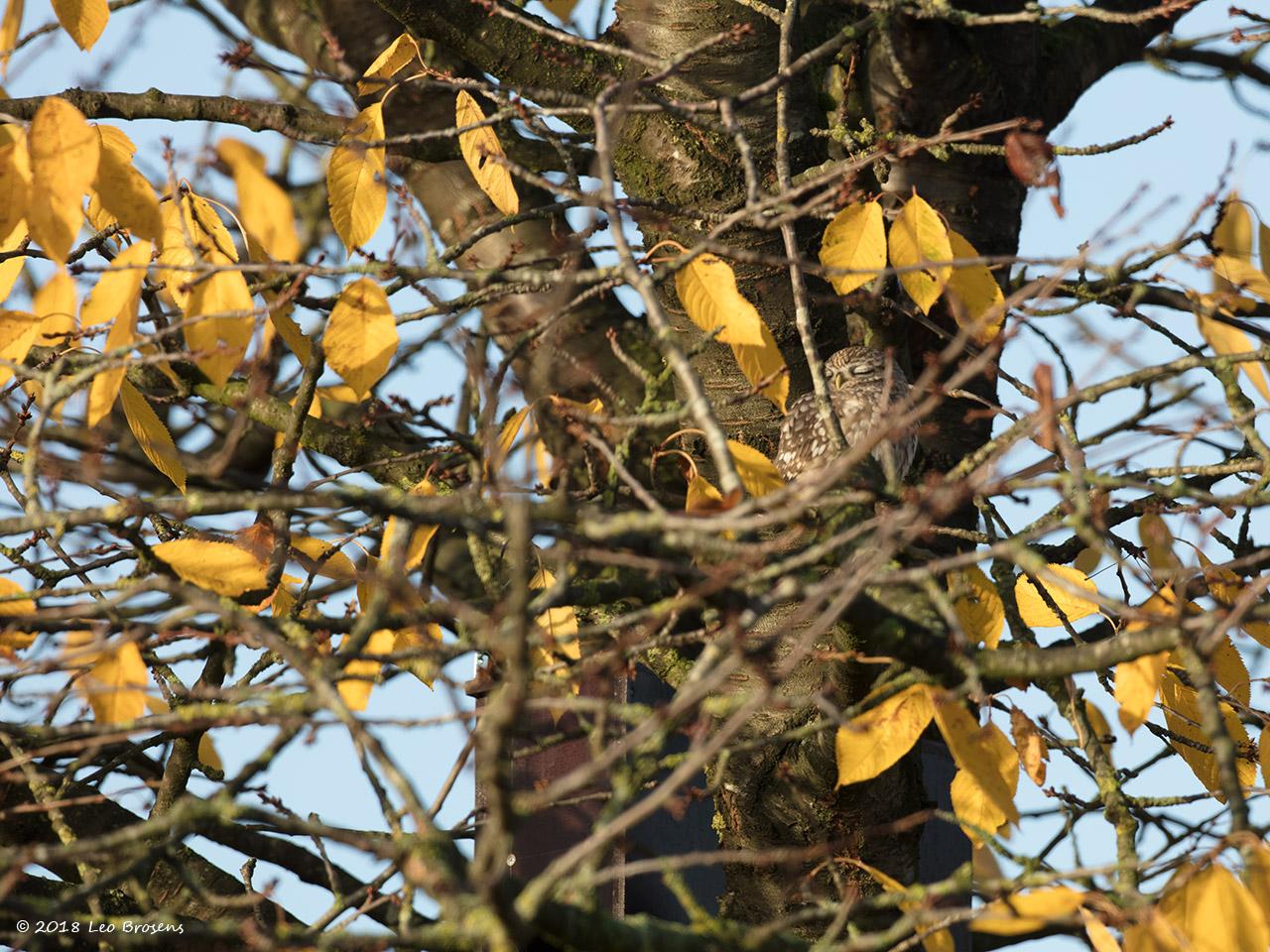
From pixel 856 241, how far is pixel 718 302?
Result: 313 millimetres

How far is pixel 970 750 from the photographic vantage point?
1777 mm

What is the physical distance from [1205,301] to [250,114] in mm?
1925

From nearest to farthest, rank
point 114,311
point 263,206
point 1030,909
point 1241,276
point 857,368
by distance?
point 1030,909 → point 263,206 → point 114,311 → point 1241,276 → point 857,368

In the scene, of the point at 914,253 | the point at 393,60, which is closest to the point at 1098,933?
the point at 914,253

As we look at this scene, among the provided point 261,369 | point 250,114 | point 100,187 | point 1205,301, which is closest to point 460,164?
point 250,114

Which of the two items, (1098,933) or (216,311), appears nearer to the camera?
(1098,933)

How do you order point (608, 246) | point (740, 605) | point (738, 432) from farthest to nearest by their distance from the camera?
point (738, 432) < point (608, 246) < point (740, 605)

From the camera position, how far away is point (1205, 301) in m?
2.22

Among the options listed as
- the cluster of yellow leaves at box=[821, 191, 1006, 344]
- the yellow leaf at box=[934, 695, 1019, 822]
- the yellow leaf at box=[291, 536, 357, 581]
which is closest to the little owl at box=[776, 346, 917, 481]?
the cluster of yellow leaves at box=[821, 191, 1006, 344]

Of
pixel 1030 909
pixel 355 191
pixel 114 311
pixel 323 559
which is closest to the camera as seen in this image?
pixel 1030 909

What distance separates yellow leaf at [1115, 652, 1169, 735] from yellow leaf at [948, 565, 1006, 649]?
0.55 meters

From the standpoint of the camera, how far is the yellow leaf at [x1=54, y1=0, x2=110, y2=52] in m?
2.04

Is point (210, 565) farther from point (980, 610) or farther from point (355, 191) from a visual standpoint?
point (980, 610)

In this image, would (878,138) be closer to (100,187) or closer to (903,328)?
(903,328)
